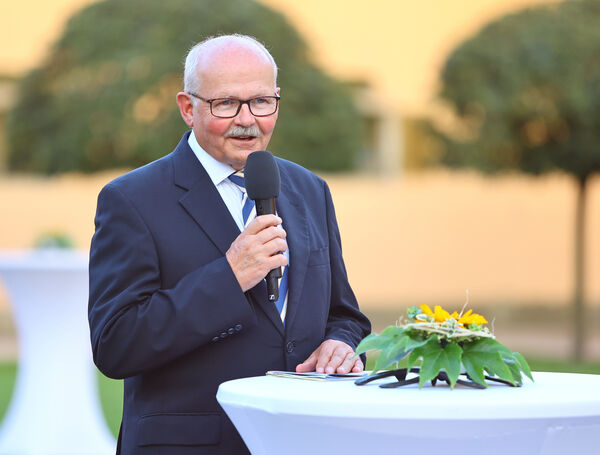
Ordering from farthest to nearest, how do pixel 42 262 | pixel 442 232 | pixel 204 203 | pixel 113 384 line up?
pixel 442 232
pixel 113 384
pixel 42 262
pixel 204 203

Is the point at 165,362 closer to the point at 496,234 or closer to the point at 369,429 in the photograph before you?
the point at 369,429

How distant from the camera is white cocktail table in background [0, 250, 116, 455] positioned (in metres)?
6.70

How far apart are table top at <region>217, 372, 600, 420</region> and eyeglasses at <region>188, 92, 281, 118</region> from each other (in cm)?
74

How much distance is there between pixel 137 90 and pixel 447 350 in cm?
1066

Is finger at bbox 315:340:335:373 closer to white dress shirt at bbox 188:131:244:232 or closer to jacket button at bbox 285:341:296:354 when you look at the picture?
jacket button at bbox 285:341:296:354

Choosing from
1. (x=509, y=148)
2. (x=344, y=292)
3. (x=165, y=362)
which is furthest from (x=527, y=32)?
(x=165, y=362)

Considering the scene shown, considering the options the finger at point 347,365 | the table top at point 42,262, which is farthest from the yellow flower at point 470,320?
the table top at point 42,262

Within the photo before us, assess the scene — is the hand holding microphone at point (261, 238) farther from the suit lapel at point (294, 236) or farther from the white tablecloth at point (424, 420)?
the white tablecloth at point (424, 420)

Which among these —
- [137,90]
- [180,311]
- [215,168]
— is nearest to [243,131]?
[215,168]

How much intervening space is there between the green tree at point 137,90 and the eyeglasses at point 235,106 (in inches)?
364

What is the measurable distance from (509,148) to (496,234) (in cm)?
926

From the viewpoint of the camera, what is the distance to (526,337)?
16.2 metres

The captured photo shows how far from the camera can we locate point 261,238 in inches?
95.0

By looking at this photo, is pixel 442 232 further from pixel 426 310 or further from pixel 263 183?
pixel 426 310
